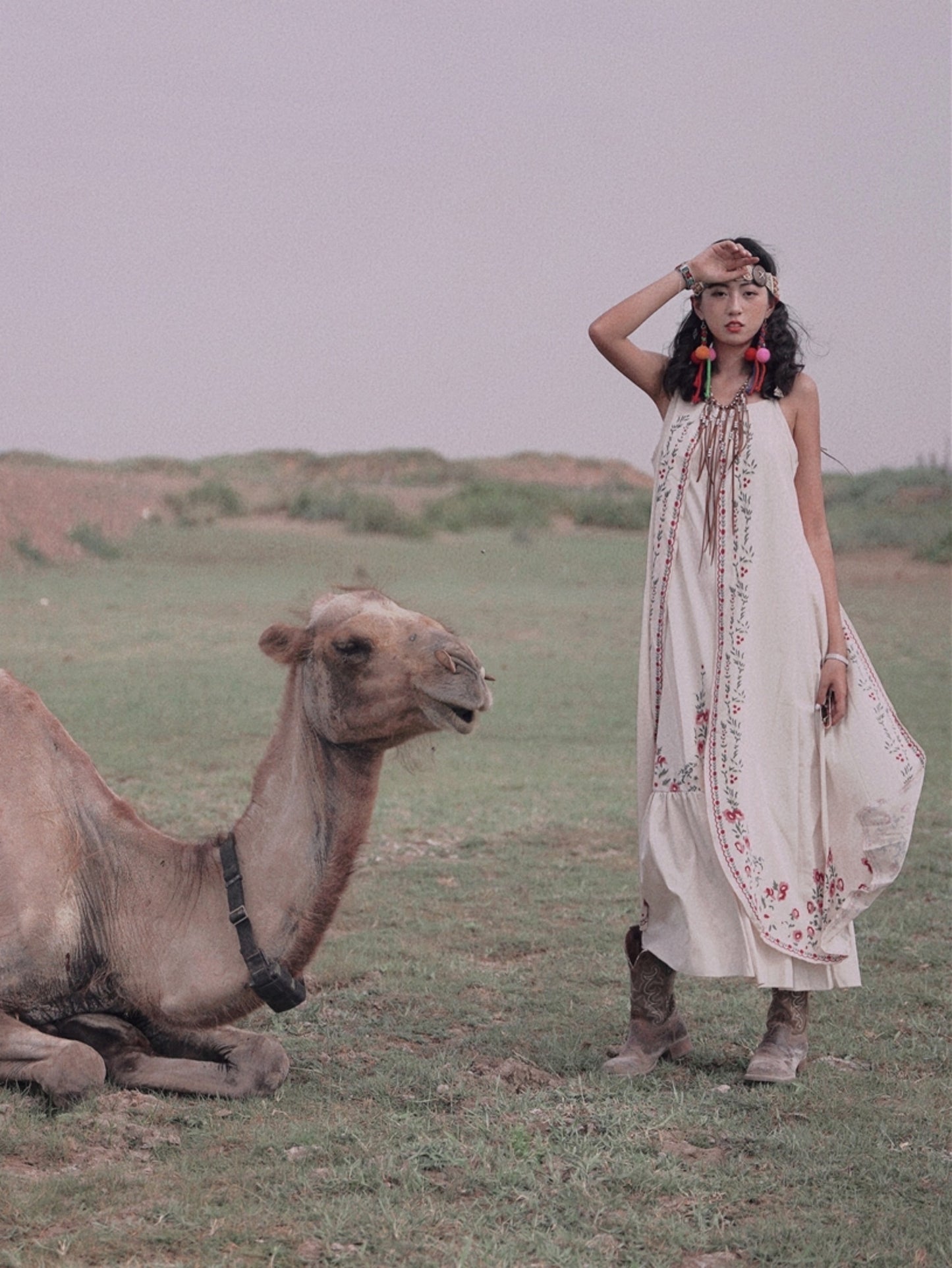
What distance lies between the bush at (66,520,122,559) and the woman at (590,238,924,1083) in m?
21.3

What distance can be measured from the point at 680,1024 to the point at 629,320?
2.16 m

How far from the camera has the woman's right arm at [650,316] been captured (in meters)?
4.29

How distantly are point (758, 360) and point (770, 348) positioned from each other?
77mm

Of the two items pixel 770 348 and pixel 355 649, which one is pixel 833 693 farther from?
pixel 355 649

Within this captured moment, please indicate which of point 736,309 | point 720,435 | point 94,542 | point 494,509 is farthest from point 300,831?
point 494,509

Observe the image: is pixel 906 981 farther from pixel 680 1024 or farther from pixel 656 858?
pixel 656 858

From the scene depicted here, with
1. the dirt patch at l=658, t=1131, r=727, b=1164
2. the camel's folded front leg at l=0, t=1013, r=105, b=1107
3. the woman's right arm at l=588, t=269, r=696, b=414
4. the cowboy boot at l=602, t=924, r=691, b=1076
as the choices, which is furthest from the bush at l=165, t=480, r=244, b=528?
the dirt patch at l=658, t=1131, r=727, b=1164

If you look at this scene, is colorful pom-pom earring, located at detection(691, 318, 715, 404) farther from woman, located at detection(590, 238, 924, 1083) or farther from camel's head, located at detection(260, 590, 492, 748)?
camel's head, located at detection(260, 590, 492, 748)

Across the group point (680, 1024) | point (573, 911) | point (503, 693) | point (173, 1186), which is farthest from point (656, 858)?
point (503, 693)

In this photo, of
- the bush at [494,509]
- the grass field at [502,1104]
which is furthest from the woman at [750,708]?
the bush at [494,509]

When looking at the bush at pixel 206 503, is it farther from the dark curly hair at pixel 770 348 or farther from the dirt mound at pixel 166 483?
the dark curly hair at pixel 770 348

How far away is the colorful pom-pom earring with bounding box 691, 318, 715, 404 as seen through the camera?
4379mm

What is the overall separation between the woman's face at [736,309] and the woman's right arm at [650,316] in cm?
4

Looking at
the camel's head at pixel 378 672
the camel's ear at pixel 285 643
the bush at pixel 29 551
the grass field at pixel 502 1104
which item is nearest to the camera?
the grass field at pixel 502 1104
